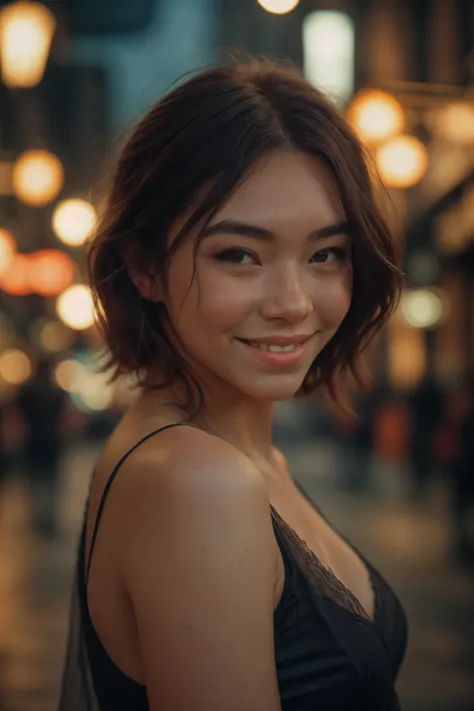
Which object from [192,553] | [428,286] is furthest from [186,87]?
[428,286]

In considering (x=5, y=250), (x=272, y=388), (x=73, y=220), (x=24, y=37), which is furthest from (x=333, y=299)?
(x=5, y=250)

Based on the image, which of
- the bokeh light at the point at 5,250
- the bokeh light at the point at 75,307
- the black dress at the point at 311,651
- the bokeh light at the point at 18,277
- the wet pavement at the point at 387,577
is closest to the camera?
the black dress at the point at 311,651

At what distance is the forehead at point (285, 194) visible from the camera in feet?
5.45

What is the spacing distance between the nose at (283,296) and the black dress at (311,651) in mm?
292

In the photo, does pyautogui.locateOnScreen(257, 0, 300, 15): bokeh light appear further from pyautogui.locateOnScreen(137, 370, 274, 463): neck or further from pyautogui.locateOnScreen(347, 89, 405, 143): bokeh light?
pyautogui.locateOnScreen(137, 370, 274, 463): neck

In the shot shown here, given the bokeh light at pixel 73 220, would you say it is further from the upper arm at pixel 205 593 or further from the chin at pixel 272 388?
the upper arm at pixel 205 593

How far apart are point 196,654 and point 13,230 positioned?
1860 cm

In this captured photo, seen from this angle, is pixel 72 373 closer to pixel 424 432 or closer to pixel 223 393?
pixel 424 432

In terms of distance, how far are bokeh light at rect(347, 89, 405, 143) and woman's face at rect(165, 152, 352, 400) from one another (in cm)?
768

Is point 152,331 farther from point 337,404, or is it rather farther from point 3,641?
point 3,641

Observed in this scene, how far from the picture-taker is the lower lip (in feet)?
5.65

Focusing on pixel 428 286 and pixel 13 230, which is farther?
pixel 428 286

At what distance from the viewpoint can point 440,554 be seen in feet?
33.7

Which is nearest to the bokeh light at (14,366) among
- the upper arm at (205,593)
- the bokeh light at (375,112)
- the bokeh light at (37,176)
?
the bokeh light at (37,176)
